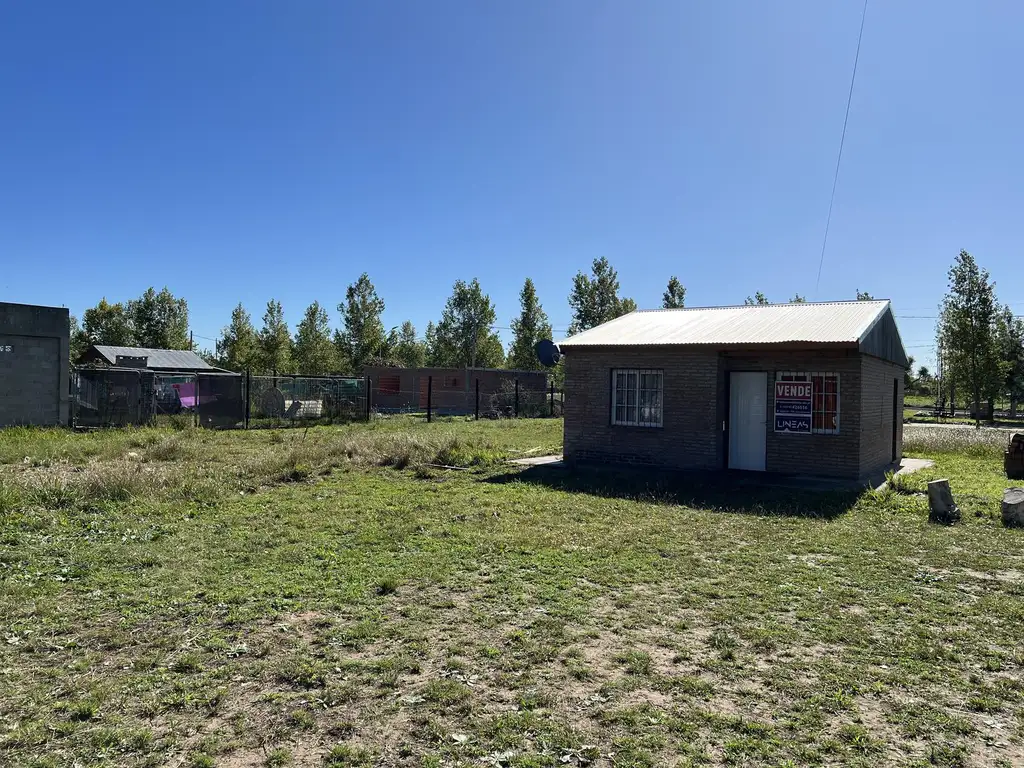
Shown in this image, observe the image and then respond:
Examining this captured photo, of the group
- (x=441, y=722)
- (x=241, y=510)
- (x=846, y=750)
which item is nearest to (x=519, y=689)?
(x=441, y=722)

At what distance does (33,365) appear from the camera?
833 inches

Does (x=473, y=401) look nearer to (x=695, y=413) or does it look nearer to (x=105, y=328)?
(x=695, y=413)

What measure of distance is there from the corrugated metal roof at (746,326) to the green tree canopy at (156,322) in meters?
50.0

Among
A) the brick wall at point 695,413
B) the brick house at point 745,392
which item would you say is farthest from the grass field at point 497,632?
the brick house at point 745,392

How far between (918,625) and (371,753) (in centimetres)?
420

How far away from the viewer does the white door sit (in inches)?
521

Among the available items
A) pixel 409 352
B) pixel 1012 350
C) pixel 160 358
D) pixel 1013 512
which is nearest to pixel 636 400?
pixel 1013 512

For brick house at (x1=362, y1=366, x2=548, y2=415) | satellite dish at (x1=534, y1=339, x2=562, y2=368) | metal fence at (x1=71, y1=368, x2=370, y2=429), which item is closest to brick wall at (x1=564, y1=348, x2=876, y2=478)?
satellite dish at (x1=534, y1=339, x2=562, y2=368)

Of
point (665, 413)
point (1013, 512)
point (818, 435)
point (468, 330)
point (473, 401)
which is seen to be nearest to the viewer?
point (1013, 512)

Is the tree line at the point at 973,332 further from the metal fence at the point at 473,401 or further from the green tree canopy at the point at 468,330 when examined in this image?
the green tree canopy at the point at 468,330

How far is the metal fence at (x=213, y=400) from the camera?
2164 centimetres

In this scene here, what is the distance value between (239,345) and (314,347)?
5.53 meters

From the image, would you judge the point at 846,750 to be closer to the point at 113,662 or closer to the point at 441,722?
the point at 441,722

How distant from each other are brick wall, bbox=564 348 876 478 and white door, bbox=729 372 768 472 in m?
0.13
